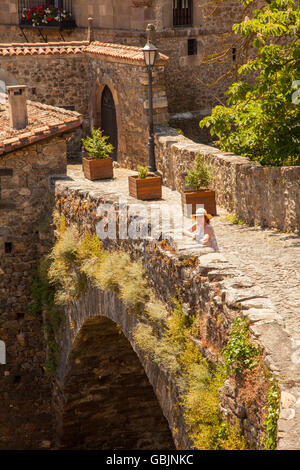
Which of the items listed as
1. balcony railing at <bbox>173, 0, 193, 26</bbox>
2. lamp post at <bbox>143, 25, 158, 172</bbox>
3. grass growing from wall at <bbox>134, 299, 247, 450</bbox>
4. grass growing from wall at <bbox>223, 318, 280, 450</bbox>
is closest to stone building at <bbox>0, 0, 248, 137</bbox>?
balcony railing at <bbox>173, 0, 193, 26</bbox>

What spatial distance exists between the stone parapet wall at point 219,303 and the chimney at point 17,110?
5.63 metres

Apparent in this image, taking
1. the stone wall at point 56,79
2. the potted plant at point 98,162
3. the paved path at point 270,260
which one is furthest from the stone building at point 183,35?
the paved path at point 270,260

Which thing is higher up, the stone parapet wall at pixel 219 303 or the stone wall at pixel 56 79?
the stone wall at pixel 56 79

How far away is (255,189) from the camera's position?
1244 centimetres

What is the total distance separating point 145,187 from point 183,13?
35.0 ft

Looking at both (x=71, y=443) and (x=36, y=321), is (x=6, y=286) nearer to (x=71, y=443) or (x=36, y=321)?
(x=36, y=321)

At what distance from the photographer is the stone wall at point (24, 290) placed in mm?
16141

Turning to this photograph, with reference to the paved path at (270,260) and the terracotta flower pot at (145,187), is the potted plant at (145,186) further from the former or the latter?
the paved path at (270,260)

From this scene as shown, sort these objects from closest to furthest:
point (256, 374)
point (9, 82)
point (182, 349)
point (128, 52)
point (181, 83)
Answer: point (256, 374) < point (182, 349) < point (128, 52) < point (9, 82) < point (181, 83)

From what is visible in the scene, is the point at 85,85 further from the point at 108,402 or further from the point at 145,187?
the point at 108,402

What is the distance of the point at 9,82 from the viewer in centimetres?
2133

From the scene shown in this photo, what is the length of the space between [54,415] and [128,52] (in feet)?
27.9

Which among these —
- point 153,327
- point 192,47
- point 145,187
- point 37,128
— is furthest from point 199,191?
point 192,47
